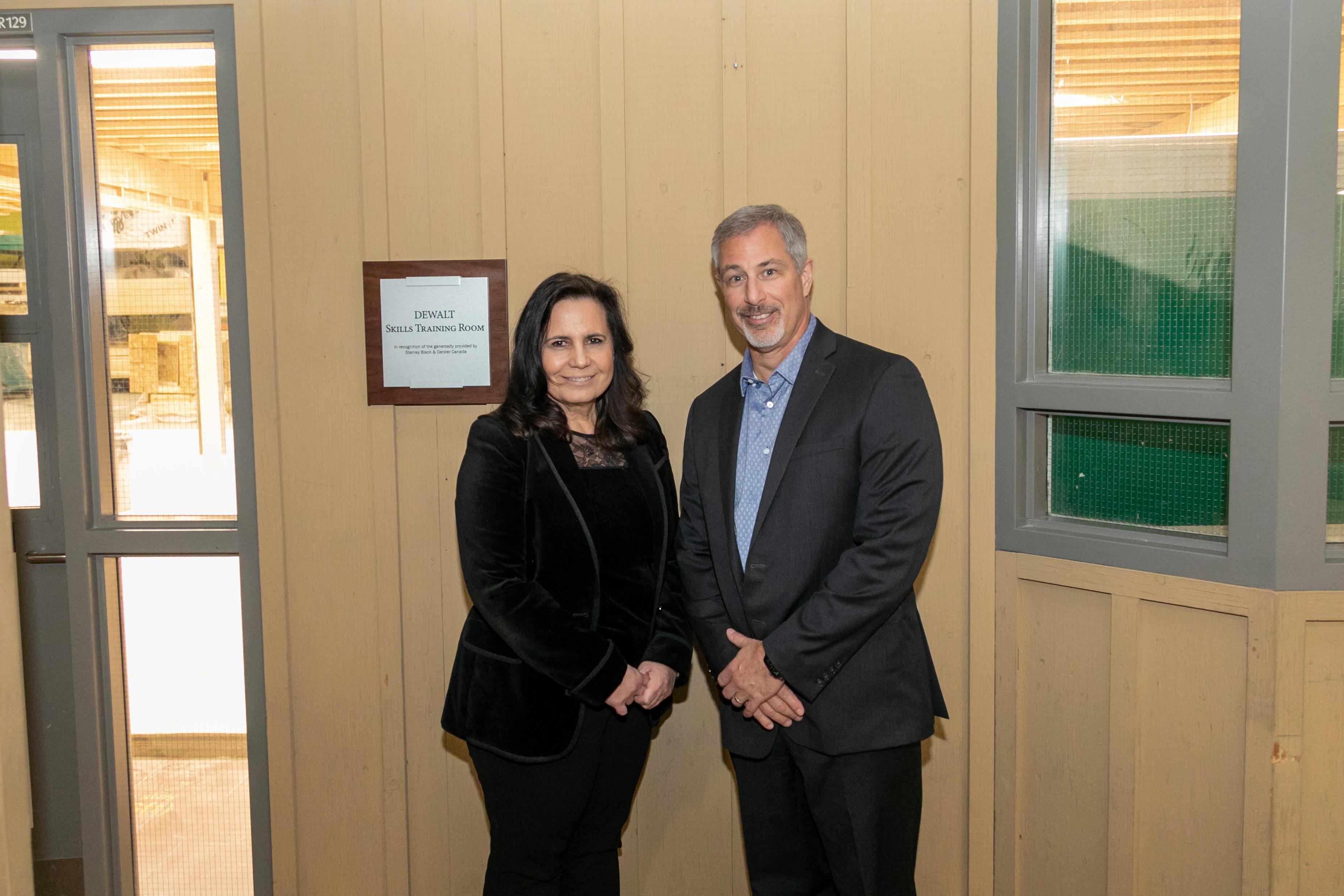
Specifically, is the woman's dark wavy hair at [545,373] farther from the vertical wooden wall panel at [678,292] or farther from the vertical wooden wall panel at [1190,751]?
the vertical wooden wall panel at [1190,751]

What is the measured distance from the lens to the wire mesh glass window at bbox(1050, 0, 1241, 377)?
207cm

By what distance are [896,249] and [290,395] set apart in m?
1.75

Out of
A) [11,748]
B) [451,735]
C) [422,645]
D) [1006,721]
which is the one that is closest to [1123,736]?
[1006,721]

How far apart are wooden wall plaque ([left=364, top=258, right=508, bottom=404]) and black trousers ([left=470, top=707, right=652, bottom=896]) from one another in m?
0.98

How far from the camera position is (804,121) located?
2.43m

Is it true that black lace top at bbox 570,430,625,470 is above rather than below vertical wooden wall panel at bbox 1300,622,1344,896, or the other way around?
above

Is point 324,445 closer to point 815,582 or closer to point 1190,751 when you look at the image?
point 815,582

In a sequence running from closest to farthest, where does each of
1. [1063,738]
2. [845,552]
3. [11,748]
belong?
1. [11,748]
2. [845,552]
3. [1063,738]

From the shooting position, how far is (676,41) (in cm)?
244

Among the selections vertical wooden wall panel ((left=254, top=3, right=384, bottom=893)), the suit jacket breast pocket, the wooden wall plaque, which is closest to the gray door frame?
the suit jacket breast pocket

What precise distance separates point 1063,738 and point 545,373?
5.40ft

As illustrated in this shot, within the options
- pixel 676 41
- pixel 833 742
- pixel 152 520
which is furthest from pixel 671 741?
pixel 676 41

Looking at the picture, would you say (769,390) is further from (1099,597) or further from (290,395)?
(290,395)

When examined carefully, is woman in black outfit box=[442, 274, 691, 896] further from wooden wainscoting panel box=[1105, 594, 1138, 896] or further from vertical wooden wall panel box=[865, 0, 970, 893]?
wooden wainscoting panel box=[1105, 594, 1138, 896]
